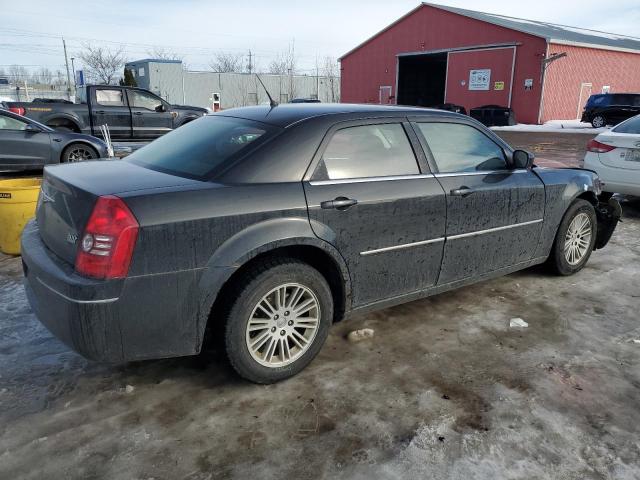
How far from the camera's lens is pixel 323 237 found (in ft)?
9.91

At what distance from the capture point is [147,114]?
46.4ft

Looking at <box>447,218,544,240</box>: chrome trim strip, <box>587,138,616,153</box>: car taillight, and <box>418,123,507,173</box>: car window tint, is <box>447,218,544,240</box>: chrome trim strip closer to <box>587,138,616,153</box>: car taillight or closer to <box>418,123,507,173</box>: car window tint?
<box>418,123,507,173</box>: car window tint

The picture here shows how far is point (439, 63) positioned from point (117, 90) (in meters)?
29.1

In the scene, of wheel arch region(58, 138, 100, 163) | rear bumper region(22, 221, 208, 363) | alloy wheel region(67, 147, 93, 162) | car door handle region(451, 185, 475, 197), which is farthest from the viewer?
alloy wheel region(67, 147, 93, 162)

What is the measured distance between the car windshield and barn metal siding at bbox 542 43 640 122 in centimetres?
2798

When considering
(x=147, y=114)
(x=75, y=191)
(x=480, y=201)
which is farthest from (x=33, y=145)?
(x=480, y=201)

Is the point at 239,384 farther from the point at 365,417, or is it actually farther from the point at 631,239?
the point at 631,239

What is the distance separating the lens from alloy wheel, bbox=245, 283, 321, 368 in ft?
9.68

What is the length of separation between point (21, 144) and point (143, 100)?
537 cm

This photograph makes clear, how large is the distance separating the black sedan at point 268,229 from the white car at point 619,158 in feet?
11.8

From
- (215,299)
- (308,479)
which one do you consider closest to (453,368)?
(308,479)

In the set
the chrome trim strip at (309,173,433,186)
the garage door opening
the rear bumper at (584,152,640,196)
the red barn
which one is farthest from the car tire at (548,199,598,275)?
the garage door opening

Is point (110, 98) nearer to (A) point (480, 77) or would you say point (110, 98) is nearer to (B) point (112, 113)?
(B) point (112, 113)

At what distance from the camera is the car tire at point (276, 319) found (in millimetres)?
2828
